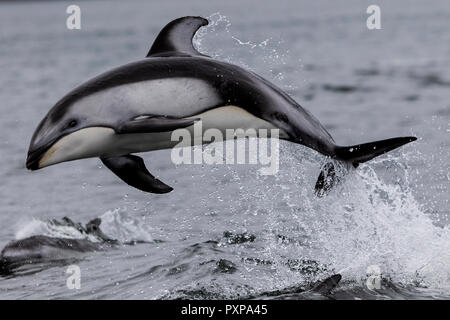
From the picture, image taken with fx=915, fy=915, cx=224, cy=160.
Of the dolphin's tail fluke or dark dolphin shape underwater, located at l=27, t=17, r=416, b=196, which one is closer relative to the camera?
dark dolphin shape underwater, located at l=27, t=17, r=416, b=196

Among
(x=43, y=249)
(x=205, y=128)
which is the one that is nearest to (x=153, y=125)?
(x=205, y=128)

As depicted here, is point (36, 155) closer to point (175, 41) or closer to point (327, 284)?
point (175, 41)

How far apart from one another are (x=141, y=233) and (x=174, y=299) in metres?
3.58

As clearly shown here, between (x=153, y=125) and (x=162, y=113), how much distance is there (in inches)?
14.1

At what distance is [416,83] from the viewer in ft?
94.9

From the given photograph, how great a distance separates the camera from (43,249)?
1201 centimetres

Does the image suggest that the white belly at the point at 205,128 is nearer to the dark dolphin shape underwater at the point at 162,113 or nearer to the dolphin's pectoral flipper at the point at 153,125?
the dark dolphin shape underwater at the point at 162,113

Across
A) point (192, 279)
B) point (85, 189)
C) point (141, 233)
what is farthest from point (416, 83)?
point (192, 279)

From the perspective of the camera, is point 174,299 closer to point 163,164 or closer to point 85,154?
point 85,154

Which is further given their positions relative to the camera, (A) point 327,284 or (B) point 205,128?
(A) point 327,284

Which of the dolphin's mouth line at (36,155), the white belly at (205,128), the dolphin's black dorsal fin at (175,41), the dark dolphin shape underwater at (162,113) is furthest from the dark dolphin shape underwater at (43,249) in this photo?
the dolphin's black dorsal fin at (175,41)

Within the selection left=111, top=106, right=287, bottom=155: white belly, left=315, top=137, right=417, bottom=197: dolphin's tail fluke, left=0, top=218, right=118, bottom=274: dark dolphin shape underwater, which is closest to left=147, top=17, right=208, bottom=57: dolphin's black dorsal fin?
left=111, top=106, right=287, bottom=155: white belly

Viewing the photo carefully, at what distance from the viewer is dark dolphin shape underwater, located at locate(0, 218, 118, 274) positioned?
38.0ft

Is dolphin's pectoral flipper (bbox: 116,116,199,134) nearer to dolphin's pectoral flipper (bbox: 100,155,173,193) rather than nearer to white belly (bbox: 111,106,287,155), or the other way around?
white belly (bbox: 111,106,287,155)
